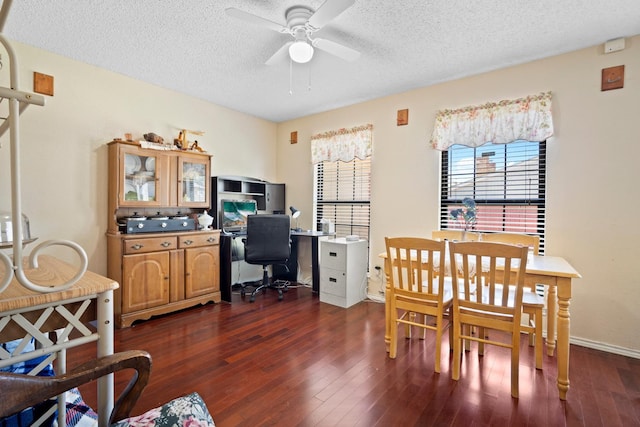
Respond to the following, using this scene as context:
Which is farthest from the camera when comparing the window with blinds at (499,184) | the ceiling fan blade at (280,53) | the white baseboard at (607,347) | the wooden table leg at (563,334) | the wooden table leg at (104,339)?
the window with blinds at (499,184)

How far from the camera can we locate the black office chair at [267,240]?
3643 millimetres

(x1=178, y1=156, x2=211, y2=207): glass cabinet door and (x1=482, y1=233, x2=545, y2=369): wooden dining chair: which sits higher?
(x1=178, y1=156, x2=211, y2=207): glass cabinet door

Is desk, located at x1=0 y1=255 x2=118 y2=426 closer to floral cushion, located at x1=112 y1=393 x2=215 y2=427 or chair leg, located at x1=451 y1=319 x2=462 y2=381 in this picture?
floral cushion, located at x1=112 y1=393 x2=215 y2=427

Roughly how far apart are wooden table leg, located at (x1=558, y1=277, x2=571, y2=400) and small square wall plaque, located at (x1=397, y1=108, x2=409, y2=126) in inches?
90.1

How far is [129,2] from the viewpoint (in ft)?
6.77

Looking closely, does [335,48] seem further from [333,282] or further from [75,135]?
[75,135]

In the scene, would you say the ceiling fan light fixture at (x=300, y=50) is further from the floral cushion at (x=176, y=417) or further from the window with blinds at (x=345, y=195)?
the floral cushion at (x=176, y=417)

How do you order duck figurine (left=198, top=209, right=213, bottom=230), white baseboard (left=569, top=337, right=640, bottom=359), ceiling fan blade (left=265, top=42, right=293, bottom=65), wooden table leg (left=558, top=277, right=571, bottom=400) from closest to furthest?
wooden table leg (left=558, top=277, right=571, bottom=400) < ceiling fan blade (left=265, top=42, right=293, bottom=65) < white baseboard (left=569, top=337, right=640, bottom=359) < duck figurine (left=198, top=209, right=213, bottom=230)

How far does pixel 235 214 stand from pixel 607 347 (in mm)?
4101

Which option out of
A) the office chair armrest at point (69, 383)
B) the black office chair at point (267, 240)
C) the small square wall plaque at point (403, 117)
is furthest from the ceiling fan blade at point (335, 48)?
the office chair armrest at point (69, 383)

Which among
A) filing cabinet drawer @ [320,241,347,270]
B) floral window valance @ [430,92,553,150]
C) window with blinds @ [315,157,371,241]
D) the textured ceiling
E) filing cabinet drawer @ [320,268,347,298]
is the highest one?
the textured ceiling

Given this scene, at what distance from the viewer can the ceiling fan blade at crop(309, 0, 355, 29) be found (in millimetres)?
1759

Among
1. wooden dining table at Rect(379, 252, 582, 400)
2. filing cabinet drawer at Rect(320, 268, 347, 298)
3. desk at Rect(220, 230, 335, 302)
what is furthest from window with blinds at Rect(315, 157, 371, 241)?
wooden dining table at Rect(379, 252, 582, 400)

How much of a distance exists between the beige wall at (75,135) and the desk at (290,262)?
1.21 m
